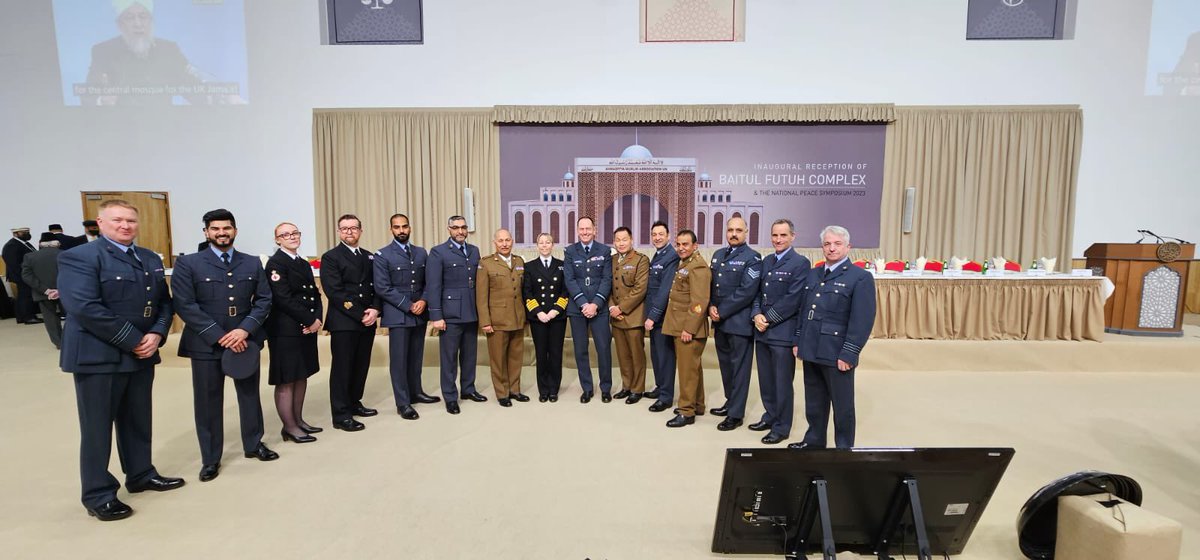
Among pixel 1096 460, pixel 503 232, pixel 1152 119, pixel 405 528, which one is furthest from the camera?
pixel 1152 119

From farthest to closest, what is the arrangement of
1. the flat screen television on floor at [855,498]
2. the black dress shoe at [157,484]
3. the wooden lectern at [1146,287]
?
1. the wooden lectern at [1146,287]
2. the black dress shoe at [157,484]
3. the flat screen television on floor at [855,498]

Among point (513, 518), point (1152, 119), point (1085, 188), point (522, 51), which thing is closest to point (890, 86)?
point (1085, 188)

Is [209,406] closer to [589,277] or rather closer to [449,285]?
[449,285]

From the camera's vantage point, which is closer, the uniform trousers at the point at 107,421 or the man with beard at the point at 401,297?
the uniform trousers at the point at 107,421

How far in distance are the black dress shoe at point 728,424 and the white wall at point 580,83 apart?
5.06 m

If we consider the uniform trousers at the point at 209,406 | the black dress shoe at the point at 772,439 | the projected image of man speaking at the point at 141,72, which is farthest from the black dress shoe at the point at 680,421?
the projected image of man speaking at the point at 141,72

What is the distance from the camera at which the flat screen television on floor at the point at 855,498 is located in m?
1.68

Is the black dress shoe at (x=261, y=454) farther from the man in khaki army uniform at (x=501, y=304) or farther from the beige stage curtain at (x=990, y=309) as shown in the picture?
the beige stage curtain at (x=990, y=309)

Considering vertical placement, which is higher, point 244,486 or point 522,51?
point 522,51

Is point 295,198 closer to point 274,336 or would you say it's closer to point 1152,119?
point 274,336

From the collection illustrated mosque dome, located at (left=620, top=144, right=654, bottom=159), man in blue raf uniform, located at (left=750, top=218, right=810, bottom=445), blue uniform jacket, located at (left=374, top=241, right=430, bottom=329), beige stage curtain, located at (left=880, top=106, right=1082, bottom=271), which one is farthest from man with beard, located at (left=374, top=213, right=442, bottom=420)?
beige stage curtain, located at (left=880, top=106, right=1082, bottom=271)

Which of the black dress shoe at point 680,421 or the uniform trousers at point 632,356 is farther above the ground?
the uniform trousers at point 632,356

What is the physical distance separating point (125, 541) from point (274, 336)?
120 cm

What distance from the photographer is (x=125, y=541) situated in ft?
7.13
